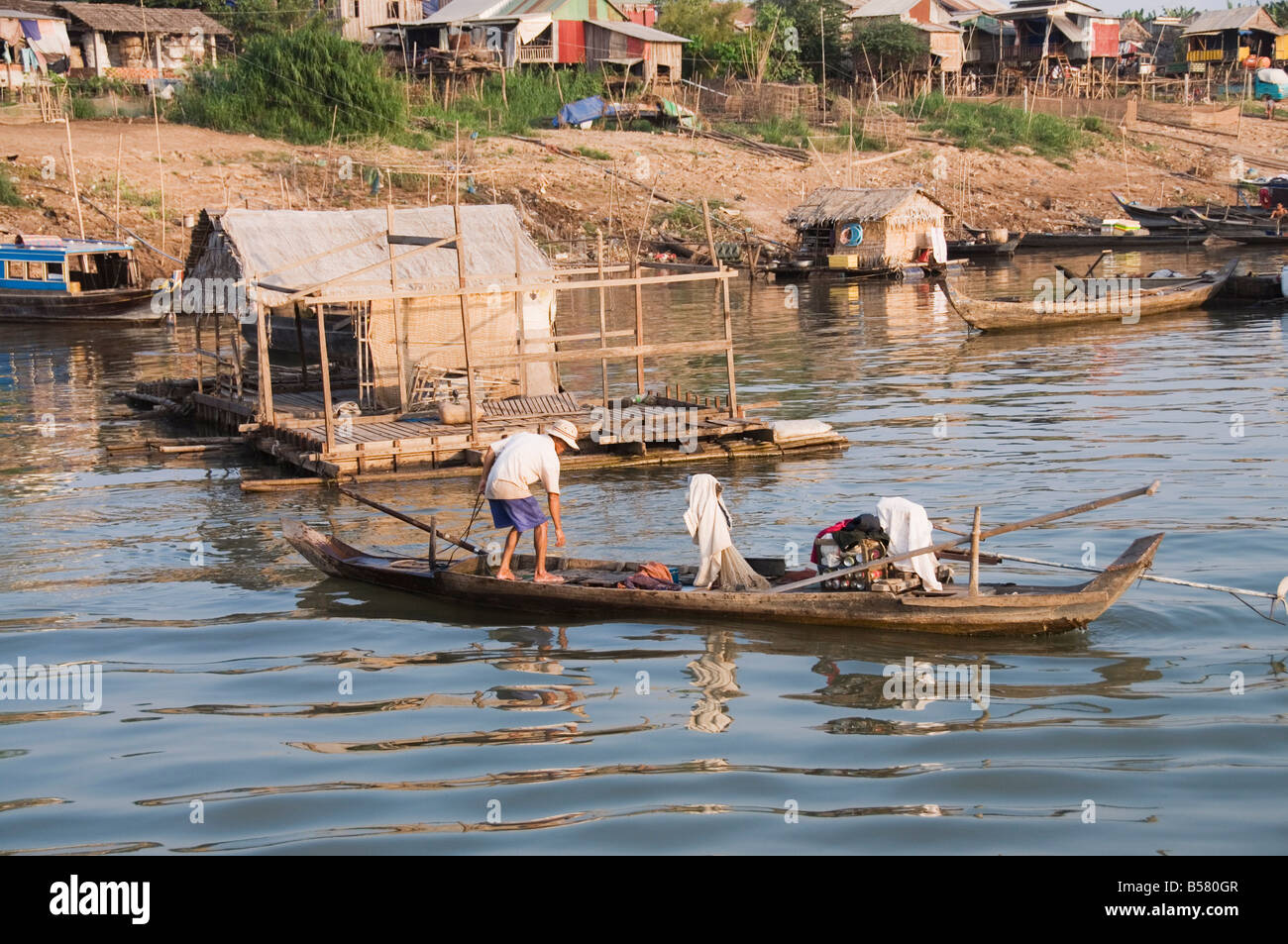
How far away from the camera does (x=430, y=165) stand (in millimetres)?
38750

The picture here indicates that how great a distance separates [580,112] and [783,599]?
37.1 m

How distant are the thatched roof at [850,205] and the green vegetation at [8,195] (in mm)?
19383

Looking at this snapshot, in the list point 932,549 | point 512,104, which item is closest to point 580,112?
point 512,104

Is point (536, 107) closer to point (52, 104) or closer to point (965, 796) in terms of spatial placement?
point (52, 104)

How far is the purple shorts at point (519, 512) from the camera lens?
34.6 ft

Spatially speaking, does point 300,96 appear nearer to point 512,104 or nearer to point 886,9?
point 512,104

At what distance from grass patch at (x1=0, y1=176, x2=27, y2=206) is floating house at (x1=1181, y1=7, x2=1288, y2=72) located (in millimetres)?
50101

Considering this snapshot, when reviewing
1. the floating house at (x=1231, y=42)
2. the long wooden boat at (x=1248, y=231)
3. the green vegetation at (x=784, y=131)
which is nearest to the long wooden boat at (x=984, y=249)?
the long wooden boat at (x=1248, y=231)

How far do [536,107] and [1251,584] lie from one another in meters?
37.0

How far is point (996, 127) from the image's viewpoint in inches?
1976

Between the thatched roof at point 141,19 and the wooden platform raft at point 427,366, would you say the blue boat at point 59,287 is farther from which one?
the thatched roof at point 141,19

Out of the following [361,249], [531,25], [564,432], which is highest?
[531,25]

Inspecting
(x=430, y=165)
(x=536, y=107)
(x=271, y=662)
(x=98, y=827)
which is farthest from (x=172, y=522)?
(x=536, y=107)

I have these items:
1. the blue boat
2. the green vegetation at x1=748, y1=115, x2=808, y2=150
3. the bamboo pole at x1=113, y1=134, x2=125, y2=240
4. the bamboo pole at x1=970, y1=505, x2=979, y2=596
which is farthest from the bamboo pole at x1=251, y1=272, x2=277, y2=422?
the green vegetation at x1=748, y1=115, x2=808, y2=150
